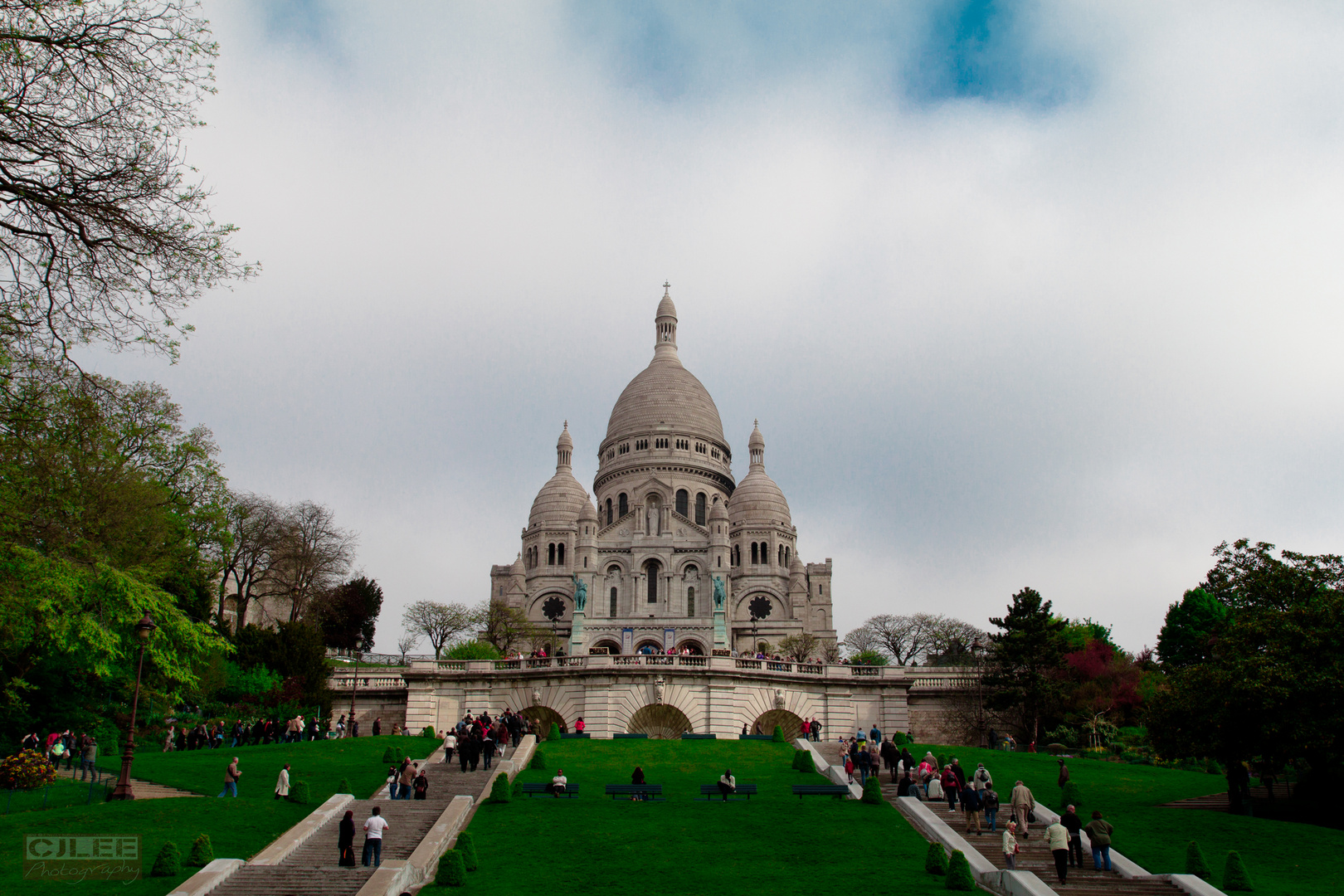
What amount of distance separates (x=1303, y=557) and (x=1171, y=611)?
142 feet

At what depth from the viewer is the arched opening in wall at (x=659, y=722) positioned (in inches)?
1558

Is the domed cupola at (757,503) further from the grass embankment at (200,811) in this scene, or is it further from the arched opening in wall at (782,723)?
the grass embankment at (200,811)

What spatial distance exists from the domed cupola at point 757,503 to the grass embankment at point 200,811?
5980 centimetres

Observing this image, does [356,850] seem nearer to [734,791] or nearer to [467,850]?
[467,850]

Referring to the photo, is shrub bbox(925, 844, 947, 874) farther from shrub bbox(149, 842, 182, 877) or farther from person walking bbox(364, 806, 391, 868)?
shrub bbox(149, 842, 182, 877)

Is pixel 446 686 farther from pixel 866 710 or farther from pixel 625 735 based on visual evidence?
pixel 866 710

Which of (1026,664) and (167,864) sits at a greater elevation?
(1026,664)

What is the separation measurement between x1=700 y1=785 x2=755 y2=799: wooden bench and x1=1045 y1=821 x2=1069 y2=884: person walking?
7.93 meters

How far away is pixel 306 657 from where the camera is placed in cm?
4312

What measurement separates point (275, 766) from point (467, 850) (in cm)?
1274

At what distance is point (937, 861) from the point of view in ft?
61.7

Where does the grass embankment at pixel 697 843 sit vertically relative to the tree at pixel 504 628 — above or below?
below

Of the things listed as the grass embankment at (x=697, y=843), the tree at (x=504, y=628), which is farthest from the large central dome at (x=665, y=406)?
the grass embankment at (x=697, y=843)

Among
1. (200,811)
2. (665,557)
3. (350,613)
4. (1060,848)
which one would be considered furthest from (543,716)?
(665,557)
